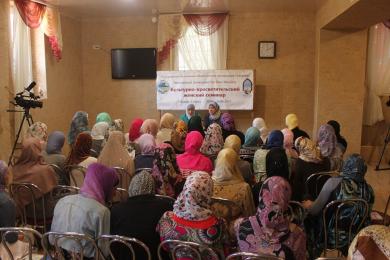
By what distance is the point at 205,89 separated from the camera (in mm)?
6535

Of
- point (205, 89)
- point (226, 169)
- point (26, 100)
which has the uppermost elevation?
point (205, 89)

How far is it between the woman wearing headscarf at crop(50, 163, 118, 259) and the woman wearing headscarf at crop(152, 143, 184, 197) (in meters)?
0.51

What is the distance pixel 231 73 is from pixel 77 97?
3.15 m

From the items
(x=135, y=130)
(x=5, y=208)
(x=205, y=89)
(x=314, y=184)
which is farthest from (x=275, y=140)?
(x=205, y=89)

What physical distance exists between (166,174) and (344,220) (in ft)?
4.11

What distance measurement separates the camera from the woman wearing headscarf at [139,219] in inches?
77.5

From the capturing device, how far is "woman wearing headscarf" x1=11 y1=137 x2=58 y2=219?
116 inches

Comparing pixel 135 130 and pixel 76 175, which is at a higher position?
pixel 135 130

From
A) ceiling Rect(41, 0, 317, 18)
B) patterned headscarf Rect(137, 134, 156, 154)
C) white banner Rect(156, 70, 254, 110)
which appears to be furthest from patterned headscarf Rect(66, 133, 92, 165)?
white banner Rect(156, 70, 254, 110)

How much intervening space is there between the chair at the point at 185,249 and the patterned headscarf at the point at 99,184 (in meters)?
0.52

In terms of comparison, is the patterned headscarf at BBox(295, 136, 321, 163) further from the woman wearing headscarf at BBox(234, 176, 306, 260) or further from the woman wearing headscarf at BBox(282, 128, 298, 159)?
the woman wearing headscarf at BBox(234, 176, 306, 260)

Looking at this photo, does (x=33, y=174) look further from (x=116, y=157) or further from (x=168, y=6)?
(x=168, y=6)

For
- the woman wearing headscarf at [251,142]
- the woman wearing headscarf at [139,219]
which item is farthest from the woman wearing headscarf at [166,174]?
the woman wearing headscarf at [251,142]

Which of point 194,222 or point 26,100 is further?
point 26,100
